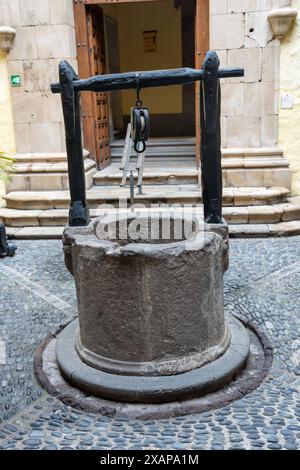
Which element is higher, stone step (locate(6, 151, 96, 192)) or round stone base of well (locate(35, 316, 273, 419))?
stone step (locate(6, 151, 96, 192))

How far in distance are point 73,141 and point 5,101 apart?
384 cm

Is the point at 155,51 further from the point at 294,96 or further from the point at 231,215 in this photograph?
the point at 231,215

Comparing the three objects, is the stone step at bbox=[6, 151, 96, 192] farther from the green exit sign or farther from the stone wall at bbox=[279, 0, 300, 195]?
the stone wall at bbox=[279, 0, 300, 195]

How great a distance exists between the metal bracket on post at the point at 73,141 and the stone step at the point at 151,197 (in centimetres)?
281

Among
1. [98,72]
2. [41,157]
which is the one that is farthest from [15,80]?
[98,72]

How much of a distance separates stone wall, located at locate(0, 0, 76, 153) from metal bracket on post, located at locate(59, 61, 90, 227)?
3.40 meters

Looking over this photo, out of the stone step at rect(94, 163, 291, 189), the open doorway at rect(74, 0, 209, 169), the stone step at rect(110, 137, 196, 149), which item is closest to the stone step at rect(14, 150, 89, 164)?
the stone step at rect(94, 163, 291, 189)

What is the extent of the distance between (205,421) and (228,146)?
441 cm

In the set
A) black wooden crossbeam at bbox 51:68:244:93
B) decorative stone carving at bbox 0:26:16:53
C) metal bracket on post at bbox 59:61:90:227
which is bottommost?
metal bracket on post at bbox 59:61:90:227

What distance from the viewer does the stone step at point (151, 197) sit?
594 centimetres

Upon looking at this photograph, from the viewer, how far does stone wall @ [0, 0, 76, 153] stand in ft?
20.2

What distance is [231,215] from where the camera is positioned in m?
5.75

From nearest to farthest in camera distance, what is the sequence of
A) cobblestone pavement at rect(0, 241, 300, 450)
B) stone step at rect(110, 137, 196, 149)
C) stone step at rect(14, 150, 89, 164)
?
cobblestone pavement at rect(0, 241, 300, 450)
stone step at rect(14, 150, 89, 164)
stone step at rect(110, 137, 196, 149)

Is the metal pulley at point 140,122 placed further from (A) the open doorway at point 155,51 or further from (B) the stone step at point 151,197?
(A) the open doorway at point 155,51
